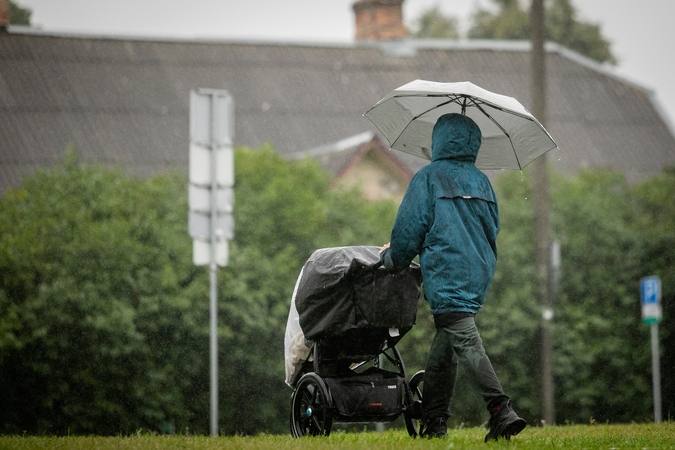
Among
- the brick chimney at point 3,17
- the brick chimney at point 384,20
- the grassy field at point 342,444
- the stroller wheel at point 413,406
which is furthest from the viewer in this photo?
the brick chimney at point 384,20

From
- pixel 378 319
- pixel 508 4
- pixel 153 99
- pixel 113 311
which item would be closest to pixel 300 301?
pixel 378 319

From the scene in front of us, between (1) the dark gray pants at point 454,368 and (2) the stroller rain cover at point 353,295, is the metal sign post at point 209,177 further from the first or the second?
(1) the dark gray pants at point 454,368

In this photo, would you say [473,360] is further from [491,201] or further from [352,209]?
[352,209]

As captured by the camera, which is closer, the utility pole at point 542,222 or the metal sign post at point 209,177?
the metal sign post at point 209,177

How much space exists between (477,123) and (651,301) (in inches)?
605

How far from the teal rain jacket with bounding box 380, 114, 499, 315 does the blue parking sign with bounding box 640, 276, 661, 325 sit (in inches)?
630

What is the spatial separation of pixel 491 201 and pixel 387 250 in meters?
0.80

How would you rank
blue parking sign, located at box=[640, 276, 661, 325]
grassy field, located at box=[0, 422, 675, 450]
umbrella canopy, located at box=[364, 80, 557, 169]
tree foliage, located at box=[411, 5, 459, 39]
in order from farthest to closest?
tree foliage, located at box=[411, 5, 459, 39]
blue parking sign, located at box=[640, 276, 661, 325]
umbrella canopy, located at box=[364, 80, 557, 169]
grassy field, located at box=[0, 422, 675, 450]

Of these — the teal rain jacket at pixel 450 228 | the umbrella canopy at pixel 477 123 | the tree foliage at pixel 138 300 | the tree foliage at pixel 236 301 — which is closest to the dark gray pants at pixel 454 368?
the teal rain jacket at pixel 450 228

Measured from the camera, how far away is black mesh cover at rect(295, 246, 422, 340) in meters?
7.21

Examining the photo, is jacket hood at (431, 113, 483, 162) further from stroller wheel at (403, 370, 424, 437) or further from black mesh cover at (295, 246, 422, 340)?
stroller wheel at (403, 370, 424, 437)

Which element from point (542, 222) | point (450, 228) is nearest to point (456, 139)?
point (450, 228)

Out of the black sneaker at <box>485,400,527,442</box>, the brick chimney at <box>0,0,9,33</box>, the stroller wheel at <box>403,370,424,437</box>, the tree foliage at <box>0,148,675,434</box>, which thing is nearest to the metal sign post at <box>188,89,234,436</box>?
the stroller wheel at <box>403,370,424,437</box>

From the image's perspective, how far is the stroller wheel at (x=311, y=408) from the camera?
7341 mm
